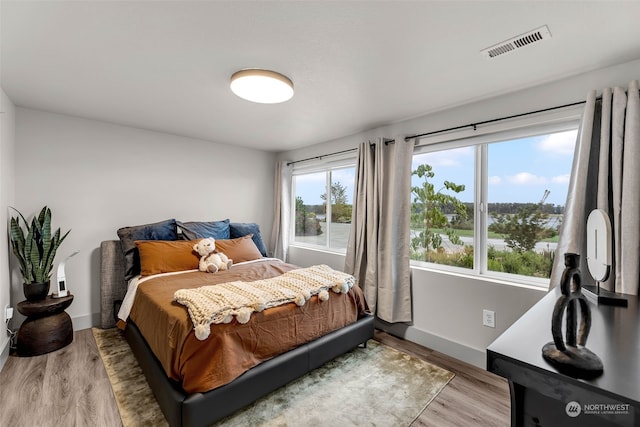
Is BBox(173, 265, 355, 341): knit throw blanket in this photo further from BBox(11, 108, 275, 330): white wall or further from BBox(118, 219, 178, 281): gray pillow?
BBox(11, 108, 275, 330): white wall

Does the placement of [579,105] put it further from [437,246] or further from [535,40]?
[437,246]

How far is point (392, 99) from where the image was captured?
239 cm

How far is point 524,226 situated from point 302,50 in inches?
84.5

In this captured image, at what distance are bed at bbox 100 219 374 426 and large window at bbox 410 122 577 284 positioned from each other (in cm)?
105

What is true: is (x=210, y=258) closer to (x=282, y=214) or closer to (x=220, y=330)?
(x=220, y=330)

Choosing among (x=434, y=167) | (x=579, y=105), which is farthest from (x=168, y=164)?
(x=579, y=105)

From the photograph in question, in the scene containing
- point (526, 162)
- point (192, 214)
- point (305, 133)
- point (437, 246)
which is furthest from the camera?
point (192, 214)

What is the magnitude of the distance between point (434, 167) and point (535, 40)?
1.36m

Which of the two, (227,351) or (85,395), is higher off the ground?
(227,351)

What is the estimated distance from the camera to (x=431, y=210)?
2.83 meters

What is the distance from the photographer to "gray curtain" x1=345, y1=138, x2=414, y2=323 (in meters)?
2.81

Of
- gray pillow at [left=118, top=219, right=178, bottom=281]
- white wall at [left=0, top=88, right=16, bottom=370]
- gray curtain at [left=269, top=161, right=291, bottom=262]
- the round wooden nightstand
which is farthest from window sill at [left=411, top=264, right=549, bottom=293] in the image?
white wall at [left=0, top=88, right=16, bottom=370]

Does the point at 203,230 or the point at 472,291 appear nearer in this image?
the point at 472,291

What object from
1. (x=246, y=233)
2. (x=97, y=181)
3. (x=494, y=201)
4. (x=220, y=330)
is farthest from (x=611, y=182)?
(x=97, y=181)
